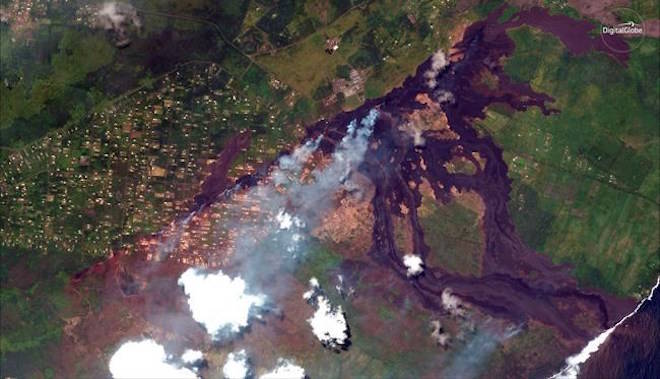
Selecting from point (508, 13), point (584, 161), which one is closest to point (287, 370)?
point (584, 161)

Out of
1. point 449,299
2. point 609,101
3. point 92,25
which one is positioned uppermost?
point 92,25

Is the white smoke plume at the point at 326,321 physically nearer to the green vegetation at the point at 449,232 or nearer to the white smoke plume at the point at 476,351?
the green vegetation at the point at 449,232

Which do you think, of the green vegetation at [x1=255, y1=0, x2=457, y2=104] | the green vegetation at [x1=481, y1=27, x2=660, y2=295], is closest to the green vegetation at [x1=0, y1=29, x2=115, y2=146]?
the green vegetation at [x1=255, y1=0, x2=457, y2=104]

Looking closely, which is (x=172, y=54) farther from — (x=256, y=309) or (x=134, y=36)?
(x=256, y=309)

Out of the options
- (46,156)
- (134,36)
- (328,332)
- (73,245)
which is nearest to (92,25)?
(134,36)

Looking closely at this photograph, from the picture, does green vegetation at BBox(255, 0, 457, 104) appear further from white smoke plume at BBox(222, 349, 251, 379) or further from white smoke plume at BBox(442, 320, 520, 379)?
white smoke plume at BBox(222, 349, 251, 379)

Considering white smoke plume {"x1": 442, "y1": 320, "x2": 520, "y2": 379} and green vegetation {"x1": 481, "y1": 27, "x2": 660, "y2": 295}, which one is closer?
green vegetation {"x1": 481, "y1": 27, "x2": 660, "y2": 295}
